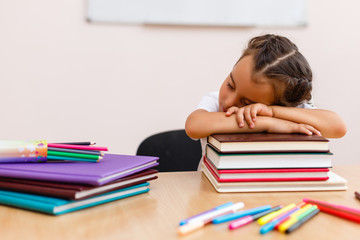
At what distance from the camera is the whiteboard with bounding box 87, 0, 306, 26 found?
6.16ft

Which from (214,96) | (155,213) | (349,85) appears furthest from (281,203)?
(349,85)

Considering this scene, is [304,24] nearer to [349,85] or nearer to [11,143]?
[349,85]

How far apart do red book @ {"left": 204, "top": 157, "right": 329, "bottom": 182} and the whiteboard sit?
1.31 m

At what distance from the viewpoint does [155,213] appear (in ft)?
2.09

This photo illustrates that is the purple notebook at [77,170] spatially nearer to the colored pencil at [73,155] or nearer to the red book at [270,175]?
the colored pencil at [73,155]

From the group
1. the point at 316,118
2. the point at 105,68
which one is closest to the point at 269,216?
the point at 316,118

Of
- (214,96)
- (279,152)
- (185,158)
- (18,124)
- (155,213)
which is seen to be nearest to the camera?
(155,213)

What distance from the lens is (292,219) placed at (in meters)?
0.58

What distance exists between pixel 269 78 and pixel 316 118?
0.52 ft

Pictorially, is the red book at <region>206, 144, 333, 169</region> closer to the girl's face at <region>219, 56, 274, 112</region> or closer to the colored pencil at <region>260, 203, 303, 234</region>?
the colored pencil at <region>260, 203, 303, 234</region>

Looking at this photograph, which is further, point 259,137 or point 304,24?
point 304,24

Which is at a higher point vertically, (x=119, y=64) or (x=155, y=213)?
(x=119, y=64)

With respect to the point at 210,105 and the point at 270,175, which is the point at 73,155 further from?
the point at 210,105

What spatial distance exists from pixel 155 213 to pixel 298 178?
1.03 feet
